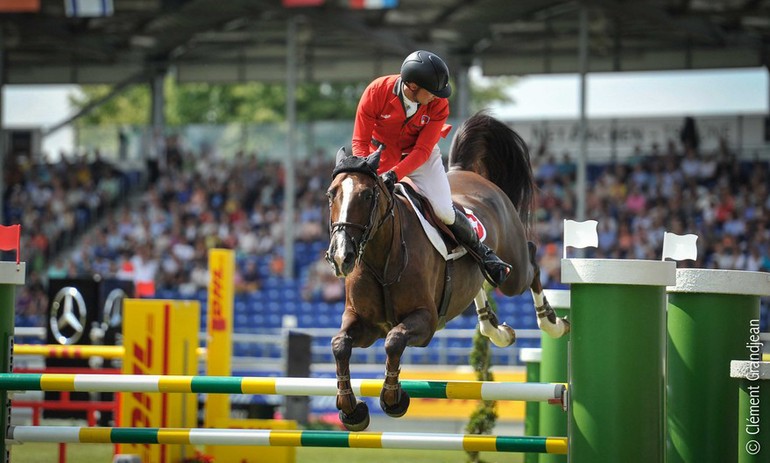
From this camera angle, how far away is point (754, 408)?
401 centimetres

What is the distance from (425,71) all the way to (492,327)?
6.16ft

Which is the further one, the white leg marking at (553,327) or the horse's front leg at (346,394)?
the white leg marking at (553,327)

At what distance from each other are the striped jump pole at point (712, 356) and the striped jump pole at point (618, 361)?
30 cm

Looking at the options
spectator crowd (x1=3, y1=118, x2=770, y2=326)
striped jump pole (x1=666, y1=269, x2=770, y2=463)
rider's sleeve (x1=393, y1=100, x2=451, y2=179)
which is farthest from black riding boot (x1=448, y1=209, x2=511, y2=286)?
spectator crowd (x1=3, y1=118, x2=770, y2=326)

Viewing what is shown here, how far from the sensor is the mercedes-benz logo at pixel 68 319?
933 centimetres

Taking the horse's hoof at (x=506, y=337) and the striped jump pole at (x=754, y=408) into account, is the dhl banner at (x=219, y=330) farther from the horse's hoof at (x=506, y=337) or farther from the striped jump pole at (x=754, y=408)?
the striped jump pole at (x=754, y=408)

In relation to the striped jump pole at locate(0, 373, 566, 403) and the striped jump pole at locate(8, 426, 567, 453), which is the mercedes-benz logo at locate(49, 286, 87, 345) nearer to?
the striped jump pole at locate(8, 426, 567, 453)

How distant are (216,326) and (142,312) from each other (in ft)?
3.99

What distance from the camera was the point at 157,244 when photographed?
19.2 metres

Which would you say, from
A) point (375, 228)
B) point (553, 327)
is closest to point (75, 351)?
point (553, 327)

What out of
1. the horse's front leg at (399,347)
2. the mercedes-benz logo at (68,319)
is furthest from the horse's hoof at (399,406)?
the mercedes-benz logo at (68,319)

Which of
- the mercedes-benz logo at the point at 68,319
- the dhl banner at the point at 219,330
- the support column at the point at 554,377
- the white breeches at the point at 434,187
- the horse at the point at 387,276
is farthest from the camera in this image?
the mercedes-benz logo at the point at 68,319

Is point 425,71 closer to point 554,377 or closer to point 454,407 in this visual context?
point 554,377

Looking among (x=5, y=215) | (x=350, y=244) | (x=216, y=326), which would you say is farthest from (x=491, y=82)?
(x=350, y=244)
